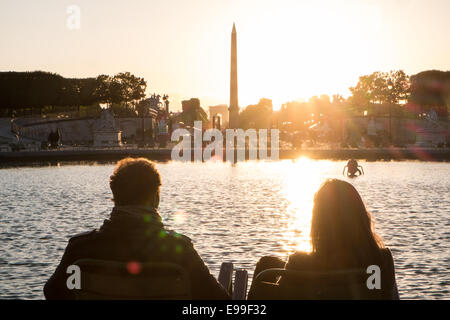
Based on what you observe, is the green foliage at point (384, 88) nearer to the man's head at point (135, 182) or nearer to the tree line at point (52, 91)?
the tree line at point (52, 91)

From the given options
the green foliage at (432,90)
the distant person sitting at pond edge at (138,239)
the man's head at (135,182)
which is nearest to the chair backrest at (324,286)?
the distant person sitting at pond edge at (138,239)

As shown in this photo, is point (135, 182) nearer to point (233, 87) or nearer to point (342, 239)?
point (342, 239)

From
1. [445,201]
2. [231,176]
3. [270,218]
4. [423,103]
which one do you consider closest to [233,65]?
[231,176]

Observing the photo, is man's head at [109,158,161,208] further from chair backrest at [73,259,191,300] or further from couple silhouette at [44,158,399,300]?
chair backrest at [73,259,191,300]

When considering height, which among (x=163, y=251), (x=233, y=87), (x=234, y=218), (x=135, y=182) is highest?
(x=233, y=87)

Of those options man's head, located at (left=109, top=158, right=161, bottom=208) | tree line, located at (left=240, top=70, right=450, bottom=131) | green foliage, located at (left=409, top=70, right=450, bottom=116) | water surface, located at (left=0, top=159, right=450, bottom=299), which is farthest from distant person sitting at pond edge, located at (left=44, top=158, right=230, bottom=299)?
green foliage, located at (left=409, top=70, right=450, bottom=116)

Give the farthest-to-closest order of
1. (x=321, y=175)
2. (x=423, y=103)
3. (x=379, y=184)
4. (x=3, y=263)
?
(x=423, y=103) → (x=321, y=175) → (x=379, y=184) → (x=3, y=263)

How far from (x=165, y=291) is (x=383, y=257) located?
1.34 metres

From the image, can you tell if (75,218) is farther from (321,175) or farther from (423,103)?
(423,103)

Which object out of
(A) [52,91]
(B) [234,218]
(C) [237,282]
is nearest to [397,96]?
(A) [52,91]

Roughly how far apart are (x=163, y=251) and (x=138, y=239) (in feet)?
0.54

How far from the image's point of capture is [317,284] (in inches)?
193

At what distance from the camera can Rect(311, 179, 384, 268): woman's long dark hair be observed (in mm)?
4789

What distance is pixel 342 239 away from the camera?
489cm
